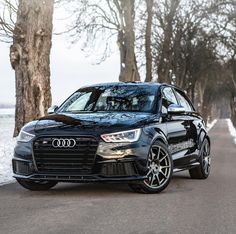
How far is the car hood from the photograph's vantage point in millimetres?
7676

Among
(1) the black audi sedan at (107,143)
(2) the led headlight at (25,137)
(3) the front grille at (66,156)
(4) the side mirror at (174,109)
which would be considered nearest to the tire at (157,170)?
(1) the black audi sedan at (107,143)

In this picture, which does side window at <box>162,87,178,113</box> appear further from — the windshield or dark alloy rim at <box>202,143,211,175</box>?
dark alloy rim at <box>202,143,211,175</box>

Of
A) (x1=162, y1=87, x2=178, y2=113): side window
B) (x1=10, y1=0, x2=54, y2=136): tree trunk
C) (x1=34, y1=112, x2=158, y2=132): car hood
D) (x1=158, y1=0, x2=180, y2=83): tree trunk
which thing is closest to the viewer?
(x1=34, y1=112, x2=158, y2=132): car hood

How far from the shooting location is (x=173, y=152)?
8.91 meters

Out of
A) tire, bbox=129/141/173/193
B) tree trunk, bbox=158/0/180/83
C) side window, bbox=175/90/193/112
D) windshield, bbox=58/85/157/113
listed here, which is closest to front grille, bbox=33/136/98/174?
tire, bbox=129/141/173/193

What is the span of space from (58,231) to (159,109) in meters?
3.59

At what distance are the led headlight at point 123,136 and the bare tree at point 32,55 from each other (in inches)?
332

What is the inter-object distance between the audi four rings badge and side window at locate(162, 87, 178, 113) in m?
1.88

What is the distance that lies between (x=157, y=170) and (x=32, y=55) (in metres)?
8.44

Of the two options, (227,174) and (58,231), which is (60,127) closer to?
(58,231)

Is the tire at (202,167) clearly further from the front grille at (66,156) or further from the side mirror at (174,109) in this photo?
the front grille at (66,156)

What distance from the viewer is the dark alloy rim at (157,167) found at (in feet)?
26.3

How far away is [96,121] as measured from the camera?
25.6 ft

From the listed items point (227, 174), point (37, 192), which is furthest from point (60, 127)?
point (227, 174)
